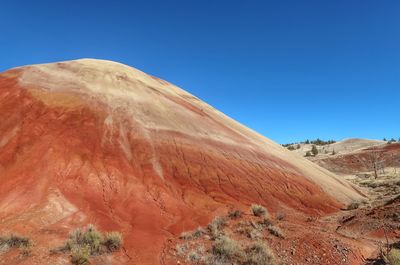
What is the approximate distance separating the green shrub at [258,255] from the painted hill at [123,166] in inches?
114

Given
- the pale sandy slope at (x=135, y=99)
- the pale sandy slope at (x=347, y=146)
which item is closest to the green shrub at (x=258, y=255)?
the pale sandy slope at (x=135, y=99)

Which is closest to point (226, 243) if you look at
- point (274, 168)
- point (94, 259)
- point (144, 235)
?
point (144, 235)

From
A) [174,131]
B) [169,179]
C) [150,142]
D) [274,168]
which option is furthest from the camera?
[274,168]

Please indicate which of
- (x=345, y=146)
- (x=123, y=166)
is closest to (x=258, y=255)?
(x=123, y=166)

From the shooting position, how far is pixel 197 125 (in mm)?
24109

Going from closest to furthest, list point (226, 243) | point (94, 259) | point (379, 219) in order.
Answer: point (94, 259) → point (226, 243) → point (379, 219)

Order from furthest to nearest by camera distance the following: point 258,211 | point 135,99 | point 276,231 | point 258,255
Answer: point 135,99 < point 258,211 < point 276,231 < point 258,255

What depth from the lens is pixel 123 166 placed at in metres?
17.7

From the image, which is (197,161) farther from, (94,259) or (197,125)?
(94,259)

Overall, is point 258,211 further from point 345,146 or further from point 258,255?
point 345,146

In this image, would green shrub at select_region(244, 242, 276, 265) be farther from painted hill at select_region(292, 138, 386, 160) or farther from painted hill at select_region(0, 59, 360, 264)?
painted hill at select_region(292, 138, 386, 160)

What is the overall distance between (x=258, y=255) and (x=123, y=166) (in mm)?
8290

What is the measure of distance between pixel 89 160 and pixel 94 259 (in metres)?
6.77

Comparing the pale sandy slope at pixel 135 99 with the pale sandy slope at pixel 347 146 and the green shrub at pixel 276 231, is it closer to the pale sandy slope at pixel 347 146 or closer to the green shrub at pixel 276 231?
the green shrub at pixel 276 231
